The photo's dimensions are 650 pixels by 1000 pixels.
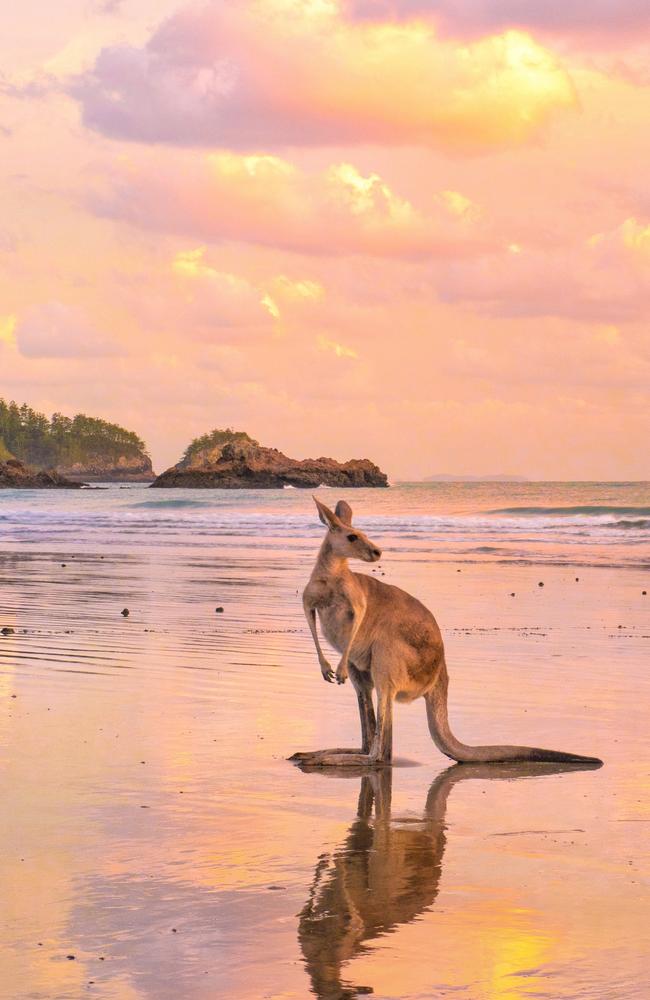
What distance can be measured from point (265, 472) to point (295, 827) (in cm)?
11506

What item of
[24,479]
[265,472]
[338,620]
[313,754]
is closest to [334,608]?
[338,620]

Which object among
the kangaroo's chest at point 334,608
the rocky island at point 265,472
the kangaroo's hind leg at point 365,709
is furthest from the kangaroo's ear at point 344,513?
the rocky island at point 265,472

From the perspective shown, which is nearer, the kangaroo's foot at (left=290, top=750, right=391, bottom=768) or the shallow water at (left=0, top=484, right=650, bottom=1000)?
the shallow water at (left=0, top=484, right=650, bottom=1000)

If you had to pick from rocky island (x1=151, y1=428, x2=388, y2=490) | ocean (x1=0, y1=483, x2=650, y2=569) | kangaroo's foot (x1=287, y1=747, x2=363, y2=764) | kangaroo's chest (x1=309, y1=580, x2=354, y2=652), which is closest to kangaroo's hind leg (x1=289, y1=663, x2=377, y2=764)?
kangaroo's foot (x1=287, y1=747, x2=363, y2=764)

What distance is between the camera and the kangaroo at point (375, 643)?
24.3ft

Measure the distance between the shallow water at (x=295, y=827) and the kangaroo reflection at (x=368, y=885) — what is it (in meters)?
0.01

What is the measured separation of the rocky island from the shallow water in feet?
353

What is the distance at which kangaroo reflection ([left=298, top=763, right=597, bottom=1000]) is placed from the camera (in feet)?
14.4

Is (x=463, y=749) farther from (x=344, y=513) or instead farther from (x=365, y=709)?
(x=344, y=513)

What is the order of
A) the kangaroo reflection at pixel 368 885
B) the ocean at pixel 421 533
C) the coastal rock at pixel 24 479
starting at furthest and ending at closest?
the coastal rock at pixel 24 479
the ocean at pixel 421 533
the kangaroo reflection at pixel 368 885

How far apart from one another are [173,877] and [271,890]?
1.27ft

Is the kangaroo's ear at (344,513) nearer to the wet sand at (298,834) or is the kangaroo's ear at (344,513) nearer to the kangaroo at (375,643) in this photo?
the kangaroo at (375,643)

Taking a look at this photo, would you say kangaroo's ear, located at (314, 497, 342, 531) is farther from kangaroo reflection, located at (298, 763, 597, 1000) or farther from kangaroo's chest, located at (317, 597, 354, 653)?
kangaroo reflection, located at (298, 763, 597, 1000)

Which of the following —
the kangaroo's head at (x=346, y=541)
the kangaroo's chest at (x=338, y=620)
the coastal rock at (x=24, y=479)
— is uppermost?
the coastal rock at (x=24, y=479)
